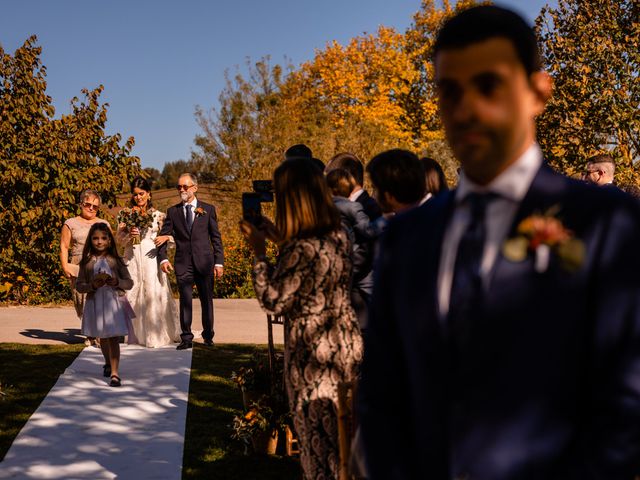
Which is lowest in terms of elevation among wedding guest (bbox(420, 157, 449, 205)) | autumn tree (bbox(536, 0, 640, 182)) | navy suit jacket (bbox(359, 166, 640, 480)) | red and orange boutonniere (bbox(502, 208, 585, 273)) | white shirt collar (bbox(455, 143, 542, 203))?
navy suit jacket (bbox(359, 166, 640, 480))

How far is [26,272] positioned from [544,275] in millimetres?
17158

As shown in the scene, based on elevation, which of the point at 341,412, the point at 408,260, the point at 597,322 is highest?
the point at 408,260

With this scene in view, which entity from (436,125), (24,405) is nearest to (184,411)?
(24,405)

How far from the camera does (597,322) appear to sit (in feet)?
5.32

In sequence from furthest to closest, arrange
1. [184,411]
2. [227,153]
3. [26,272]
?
[227,153] → [26,272] → [184,411]

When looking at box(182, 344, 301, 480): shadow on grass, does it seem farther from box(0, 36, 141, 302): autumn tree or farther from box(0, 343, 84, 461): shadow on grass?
box(0, 36, 141, 302): autumn tree

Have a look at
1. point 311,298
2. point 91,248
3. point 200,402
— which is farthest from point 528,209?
point 91,248

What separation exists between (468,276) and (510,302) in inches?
4.4

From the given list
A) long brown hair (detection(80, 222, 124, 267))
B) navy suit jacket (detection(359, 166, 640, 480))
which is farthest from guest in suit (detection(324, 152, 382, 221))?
navy suit jacket (detection(359, 166, 640, 480))

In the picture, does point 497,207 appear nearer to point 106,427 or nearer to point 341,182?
point 341,182

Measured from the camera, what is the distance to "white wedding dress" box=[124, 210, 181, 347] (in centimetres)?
1215

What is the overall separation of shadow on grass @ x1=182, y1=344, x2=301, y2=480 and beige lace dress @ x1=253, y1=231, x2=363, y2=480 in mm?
1787

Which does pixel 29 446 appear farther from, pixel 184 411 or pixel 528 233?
pixel 528 233

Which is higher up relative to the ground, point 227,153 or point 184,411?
point 227,153
